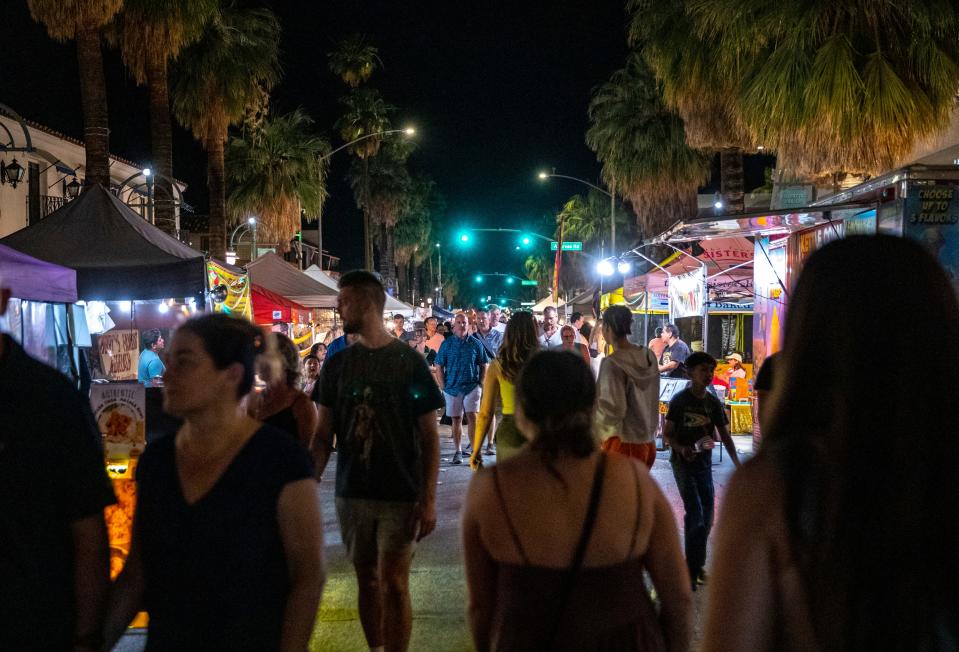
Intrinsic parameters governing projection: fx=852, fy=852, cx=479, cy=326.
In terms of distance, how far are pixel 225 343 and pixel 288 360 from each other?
2461mm

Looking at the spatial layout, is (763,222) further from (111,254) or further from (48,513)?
(48,513)

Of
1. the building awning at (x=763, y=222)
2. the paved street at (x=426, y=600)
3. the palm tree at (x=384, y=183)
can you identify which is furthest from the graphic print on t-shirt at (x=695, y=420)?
the palm tree at (x=384, y=183)

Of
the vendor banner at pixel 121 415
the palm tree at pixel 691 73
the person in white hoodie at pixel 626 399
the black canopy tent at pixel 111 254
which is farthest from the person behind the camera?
the palm tree at pixel 691 73

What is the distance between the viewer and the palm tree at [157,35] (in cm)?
1588

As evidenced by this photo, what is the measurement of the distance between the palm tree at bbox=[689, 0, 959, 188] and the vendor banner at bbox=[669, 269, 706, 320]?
4.87 meters

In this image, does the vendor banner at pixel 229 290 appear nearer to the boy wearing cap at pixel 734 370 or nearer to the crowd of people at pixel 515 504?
the boy wearing cap at pixel 734 370

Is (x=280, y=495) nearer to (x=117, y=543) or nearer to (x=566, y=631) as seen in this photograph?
(x=566, y=631)

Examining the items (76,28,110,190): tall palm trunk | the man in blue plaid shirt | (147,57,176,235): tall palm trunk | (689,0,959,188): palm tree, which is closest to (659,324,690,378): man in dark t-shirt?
the man in blue plaid shirt

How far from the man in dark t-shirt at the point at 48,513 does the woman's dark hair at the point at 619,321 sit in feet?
15.3

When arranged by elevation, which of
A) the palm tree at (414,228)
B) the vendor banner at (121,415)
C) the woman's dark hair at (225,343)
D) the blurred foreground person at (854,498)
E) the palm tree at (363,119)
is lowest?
the vendor banner at (121,415)

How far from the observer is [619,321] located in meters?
6.69

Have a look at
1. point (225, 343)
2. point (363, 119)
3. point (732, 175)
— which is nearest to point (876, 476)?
point (225, 343)

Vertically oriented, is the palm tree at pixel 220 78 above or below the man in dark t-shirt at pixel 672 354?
above

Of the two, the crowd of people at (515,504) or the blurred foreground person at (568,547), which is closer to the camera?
the crowd of people at (515,504)
